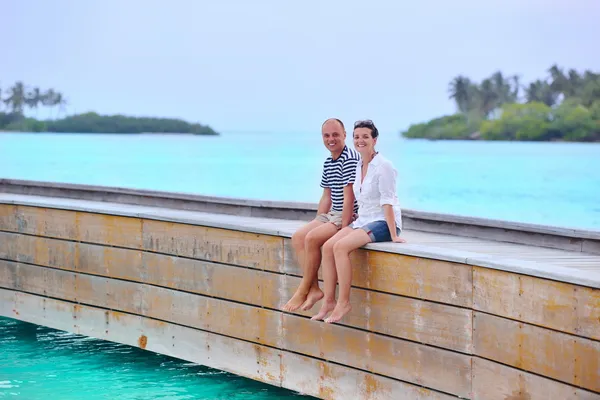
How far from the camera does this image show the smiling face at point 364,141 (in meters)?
7.54

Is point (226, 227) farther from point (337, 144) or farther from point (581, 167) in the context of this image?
point (581, 167)

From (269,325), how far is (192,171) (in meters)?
77.2

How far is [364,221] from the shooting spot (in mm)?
7602

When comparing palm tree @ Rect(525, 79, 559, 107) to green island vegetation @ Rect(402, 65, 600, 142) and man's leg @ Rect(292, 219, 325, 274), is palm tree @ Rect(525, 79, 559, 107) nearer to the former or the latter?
green island vegetation @ Rect(402, 65, 600, 142)

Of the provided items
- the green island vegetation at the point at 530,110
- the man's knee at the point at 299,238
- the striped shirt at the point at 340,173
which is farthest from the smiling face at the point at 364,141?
the green island vegetation at the point at 530,110

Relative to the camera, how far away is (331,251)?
7473 mm

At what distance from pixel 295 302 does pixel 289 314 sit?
602mm

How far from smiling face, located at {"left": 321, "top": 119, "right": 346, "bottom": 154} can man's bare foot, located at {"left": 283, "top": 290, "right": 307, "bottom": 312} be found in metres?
1.06

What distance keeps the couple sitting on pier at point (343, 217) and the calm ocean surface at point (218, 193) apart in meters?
1.45

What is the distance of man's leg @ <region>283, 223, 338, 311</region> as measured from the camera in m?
7.67

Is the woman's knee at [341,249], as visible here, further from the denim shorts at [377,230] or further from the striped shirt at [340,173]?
the striped shirt at [340,173]

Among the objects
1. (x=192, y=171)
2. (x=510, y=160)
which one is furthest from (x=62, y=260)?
(x=510, y=160)

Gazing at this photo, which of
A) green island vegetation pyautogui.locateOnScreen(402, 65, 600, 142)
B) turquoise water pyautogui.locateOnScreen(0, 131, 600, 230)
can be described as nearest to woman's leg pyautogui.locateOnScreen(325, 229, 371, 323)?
turquoise water pyautogui.locateOnScreen(0, 131, 600, 230)

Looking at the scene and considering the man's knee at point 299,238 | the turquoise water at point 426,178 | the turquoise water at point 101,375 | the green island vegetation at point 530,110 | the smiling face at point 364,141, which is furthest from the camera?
the green island vegetation at point 530,110
